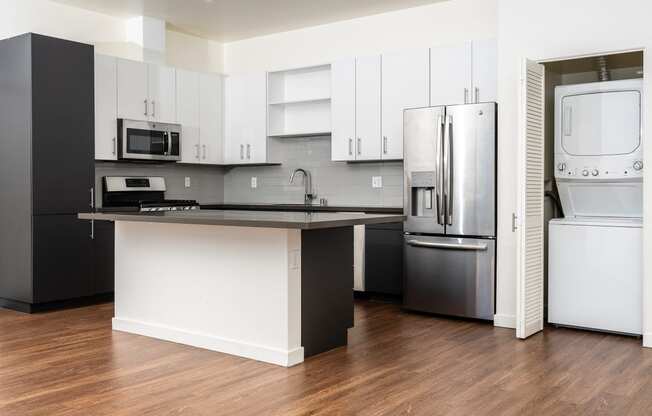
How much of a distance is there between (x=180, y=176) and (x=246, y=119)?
946mm

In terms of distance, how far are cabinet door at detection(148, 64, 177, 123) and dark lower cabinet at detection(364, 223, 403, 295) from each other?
2.33 m

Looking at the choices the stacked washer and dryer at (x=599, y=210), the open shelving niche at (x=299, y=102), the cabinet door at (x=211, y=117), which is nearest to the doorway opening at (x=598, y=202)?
the stacked washer and dryer at (x=599, y=210)

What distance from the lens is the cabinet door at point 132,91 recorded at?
6004 millimetres

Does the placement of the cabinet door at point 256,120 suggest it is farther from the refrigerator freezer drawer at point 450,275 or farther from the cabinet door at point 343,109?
the refrigerator freezer drawer at point 450,275

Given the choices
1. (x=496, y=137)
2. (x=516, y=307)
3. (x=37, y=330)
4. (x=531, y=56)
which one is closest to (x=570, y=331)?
(x=516, y=307)

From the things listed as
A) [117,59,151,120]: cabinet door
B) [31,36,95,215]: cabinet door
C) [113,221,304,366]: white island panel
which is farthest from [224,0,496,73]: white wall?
[113,221,304,366]: white island panel

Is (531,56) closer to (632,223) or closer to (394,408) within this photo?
(632,223)

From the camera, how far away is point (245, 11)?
20.2 feet

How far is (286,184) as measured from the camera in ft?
23.3

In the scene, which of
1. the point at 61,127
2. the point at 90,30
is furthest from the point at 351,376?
the point at 90,30

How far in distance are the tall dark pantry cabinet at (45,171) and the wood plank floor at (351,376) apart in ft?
2.59

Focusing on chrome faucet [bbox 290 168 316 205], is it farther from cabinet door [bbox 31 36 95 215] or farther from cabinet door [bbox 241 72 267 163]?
cabinet door [bbox 31 36 95 215]

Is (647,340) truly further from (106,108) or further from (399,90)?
(106,108)

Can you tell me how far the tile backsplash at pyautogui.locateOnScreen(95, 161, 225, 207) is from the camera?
248 inches
